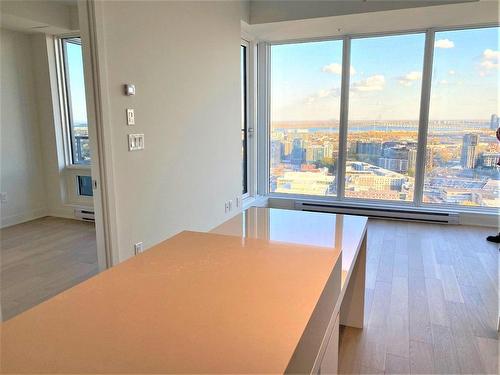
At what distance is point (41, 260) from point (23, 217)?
5.84 ft

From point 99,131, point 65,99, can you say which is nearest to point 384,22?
point 99,131

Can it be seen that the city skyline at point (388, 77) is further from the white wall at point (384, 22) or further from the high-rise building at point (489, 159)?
the high-rise building at point (489, 159)

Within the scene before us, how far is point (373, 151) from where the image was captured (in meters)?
5.31

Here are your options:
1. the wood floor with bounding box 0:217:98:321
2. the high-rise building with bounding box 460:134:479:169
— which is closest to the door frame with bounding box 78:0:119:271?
the wood floor with bounding box 0:217:98:321

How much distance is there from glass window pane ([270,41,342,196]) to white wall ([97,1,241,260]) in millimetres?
1439

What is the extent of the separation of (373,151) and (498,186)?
1.65 m

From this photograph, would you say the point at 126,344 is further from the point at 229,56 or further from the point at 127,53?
the point at 229,56

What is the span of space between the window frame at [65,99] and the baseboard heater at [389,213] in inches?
132

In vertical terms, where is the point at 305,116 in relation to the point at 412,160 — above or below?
above

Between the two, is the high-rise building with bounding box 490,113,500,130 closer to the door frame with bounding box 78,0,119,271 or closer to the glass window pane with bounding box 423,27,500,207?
the glass window pane with bounding box 423,27,500,207

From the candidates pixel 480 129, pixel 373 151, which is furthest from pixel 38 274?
pixel 480 129

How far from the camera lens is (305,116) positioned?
5.61m

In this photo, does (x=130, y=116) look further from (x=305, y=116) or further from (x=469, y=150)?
(x=469, y=150)

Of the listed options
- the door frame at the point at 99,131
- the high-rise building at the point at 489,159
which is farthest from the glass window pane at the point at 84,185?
the high-rise building at the point at 489,159
